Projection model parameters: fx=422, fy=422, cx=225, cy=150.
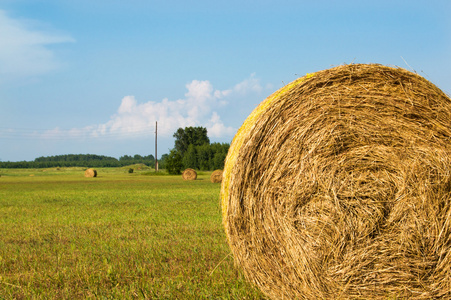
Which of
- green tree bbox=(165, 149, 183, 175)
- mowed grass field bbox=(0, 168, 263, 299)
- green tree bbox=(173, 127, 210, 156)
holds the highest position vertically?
green tree bbox=(173, 127, 210, 156)

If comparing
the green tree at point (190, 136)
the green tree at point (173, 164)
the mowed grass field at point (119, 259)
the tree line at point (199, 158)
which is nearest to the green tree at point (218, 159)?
the tree line at point (199, 158)

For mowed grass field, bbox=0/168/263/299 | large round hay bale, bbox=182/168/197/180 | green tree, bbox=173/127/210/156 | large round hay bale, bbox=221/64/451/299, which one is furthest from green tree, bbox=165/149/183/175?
large round hay bale, bbox=221/64/451/299

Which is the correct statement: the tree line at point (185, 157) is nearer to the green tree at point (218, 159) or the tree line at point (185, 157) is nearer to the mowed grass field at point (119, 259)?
the green tree at point (218, 159)

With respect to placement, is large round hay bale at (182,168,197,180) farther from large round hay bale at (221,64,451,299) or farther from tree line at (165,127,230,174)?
large round hay bale at (221,64,451,299)

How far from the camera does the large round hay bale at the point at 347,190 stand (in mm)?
4332

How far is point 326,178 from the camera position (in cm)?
450

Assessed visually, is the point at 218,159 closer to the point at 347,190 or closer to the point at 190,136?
the point at 190,136

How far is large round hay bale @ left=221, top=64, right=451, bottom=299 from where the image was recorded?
433 cm

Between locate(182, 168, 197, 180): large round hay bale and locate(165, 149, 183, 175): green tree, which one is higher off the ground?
locate(165, 149, 183, 175): green tree

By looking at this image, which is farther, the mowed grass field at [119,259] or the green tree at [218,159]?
the green tree at [218,159]

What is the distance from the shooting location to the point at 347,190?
4473 millimetres

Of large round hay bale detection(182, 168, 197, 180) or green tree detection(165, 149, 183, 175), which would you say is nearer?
large round hay bale detection(182, 168, 197, 180)

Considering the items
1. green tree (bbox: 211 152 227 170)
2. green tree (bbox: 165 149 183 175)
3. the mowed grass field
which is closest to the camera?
the mowed grass field

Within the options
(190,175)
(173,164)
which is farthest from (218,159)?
(190,175)
